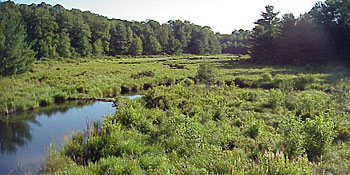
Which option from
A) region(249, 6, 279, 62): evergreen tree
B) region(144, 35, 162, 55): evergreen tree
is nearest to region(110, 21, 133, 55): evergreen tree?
region(144, 35, 162, 55): evergreen tree

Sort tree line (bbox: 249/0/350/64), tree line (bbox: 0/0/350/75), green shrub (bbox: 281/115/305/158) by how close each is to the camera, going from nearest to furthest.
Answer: green shrub (bbox: 281/115/305/158), tree line (bbox: 0/0/350/75), tree line (bbox: 249/0/350/64)

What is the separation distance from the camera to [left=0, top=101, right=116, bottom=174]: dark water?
977cm

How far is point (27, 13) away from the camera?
64812mm

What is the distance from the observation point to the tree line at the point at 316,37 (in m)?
38.6


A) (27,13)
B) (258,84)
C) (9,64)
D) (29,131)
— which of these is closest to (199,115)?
(29,131)

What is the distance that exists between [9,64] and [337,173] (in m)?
28.1

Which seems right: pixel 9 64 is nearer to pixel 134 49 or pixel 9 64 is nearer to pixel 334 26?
pixel 334 26

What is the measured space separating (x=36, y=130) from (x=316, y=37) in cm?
4047

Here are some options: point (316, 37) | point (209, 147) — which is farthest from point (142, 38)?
point (209, 147)

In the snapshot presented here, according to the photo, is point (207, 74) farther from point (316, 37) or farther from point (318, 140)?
point (316, 37)

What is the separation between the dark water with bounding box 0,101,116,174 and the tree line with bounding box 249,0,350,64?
3518 centimetres

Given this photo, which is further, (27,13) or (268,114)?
(27,13)

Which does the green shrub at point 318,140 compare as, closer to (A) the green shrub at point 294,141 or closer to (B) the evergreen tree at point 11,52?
(A) the green shrub at point 294,141

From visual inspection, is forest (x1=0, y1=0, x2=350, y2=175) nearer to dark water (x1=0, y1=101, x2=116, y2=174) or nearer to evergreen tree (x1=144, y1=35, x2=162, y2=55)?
dark water (x1=0, y1=101, x2=116, y2=174)
